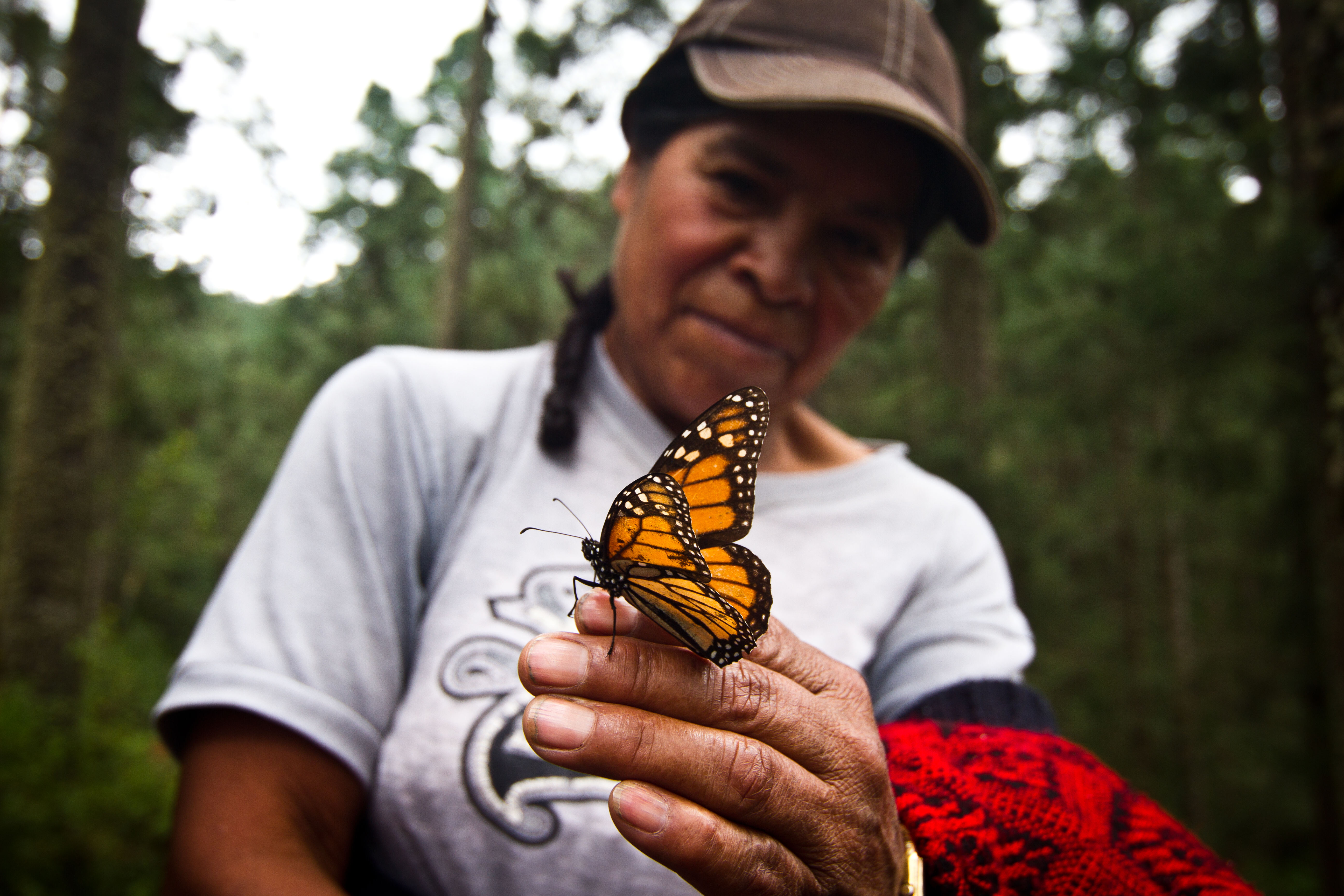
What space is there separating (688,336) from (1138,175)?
1609 centimetres

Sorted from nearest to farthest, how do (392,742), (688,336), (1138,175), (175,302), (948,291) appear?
1. (392,742)
2. (688,336)
3. (948,291)
4. (175,302)
5. (1138,175)

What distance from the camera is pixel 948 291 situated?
847 centimetres

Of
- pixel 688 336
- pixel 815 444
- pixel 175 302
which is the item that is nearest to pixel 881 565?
pixel 815 444

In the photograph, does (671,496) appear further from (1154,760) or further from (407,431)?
(1154,760)

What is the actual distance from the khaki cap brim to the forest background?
2.51ft

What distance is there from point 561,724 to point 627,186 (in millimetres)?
1365

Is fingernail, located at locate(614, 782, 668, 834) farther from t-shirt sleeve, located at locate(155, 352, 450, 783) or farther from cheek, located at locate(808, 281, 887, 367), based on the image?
cheek, located at locate(808, 281, 887, 367)

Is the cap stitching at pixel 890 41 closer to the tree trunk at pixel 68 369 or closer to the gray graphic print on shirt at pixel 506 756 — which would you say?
the gray graphic print on shirt at pixel 506 756

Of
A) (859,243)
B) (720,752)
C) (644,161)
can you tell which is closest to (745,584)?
(720,752)

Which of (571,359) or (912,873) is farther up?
(571,359)

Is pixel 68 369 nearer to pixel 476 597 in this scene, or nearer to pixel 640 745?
pixel 476 597

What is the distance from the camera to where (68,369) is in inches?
218

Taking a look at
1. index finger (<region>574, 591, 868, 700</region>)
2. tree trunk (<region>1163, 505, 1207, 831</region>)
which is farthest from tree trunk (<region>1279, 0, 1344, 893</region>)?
→ tree trunk (<region>1163, 505, 1207, 831</region>)

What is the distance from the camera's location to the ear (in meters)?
1.71
